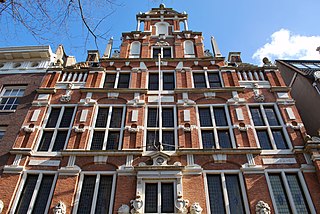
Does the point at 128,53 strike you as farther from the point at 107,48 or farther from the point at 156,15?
A: the point at 156,15

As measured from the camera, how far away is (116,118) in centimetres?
1581

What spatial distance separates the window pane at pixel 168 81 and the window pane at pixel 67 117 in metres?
5.76

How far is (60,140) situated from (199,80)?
29.7ft

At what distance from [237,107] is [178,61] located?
527 centimetres

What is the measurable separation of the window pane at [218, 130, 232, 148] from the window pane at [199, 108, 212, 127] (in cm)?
78

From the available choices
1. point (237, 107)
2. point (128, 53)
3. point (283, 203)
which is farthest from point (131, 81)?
point (283, 203)

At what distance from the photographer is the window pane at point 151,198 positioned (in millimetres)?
12047

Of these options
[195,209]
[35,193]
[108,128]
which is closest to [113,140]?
[108,128]

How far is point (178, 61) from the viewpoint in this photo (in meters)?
18.8

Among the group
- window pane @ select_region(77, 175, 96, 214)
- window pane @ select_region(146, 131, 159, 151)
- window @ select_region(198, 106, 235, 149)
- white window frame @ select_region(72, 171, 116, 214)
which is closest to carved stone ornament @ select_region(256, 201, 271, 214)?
window @ select_region(198, 106, 235, 149)

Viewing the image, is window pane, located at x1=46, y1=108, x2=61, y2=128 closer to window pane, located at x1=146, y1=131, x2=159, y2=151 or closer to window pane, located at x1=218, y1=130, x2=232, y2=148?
window pane, located at x1=146, y1=131, x2=159, y2=151

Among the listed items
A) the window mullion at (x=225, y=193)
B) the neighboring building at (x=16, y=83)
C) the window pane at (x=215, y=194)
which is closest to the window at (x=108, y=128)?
the neighboring building at (x=16, y=83)

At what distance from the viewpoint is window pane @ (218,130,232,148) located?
1444 cm

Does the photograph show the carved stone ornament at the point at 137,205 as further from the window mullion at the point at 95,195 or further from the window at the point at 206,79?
the window at the point at 206,79
